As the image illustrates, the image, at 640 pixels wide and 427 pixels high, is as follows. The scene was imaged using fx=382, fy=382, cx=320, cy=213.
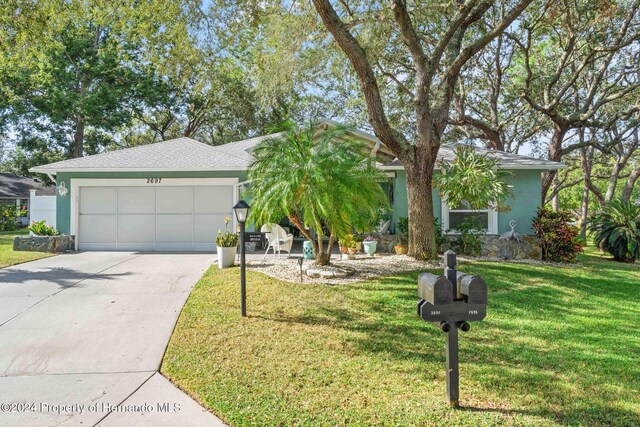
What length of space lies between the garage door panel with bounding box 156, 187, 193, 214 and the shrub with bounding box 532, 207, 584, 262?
10.6 m

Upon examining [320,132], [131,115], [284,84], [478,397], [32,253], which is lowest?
Result: [478,397]

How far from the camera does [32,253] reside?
11.5 metres

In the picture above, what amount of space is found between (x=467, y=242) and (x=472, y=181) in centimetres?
178

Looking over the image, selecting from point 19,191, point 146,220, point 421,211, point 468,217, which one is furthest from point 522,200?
point 19,191

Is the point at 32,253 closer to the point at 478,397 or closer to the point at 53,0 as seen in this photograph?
the point at 53,0

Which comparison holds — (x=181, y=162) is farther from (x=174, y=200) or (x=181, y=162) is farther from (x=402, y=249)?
(x=402, y=249)

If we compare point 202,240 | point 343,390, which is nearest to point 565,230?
point 343,390

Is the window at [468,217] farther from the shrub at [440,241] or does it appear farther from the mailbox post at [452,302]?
the mailbox post at [452,302]

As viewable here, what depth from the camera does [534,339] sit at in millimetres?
5160

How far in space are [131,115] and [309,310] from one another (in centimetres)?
2371

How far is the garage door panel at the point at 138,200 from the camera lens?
12.5m

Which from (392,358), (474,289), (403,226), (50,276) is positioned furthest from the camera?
(403,226)

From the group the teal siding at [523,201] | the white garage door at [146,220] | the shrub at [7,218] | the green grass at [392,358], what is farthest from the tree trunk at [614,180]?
the shrub at [7,218]

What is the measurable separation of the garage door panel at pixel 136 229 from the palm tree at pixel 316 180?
6302mm
